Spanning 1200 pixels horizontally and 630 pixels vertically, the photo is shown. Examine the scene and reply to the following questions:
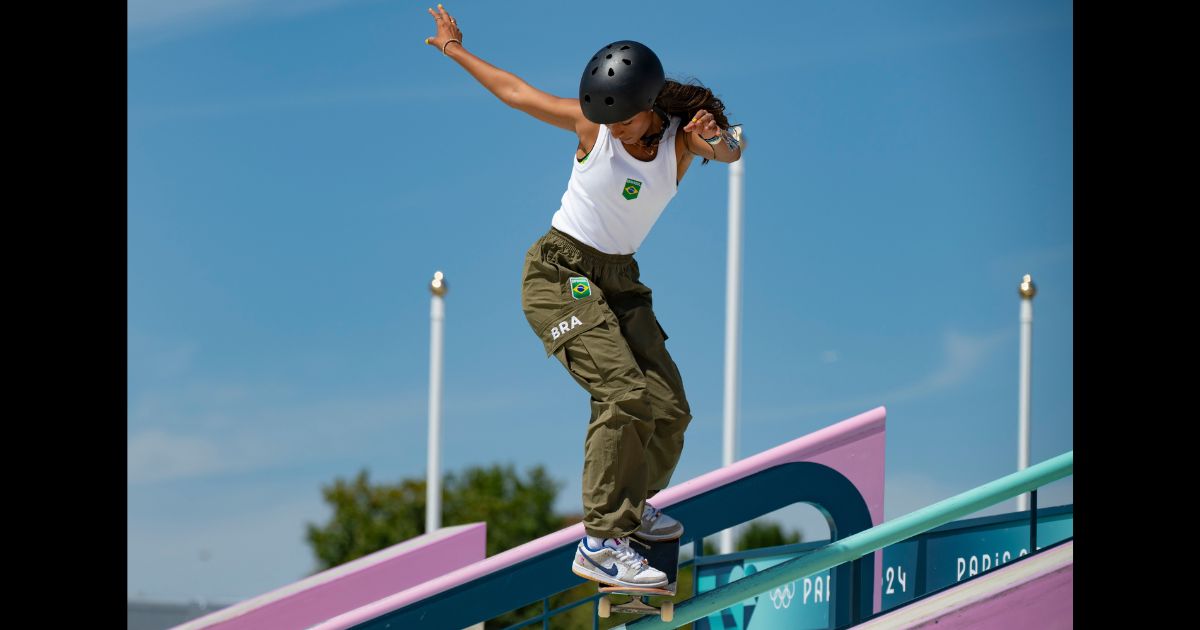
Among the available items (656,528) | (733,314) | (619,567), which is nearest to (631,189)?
(656,528)

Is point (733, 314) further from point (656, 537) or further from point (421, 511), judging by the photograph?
point (421, 511)

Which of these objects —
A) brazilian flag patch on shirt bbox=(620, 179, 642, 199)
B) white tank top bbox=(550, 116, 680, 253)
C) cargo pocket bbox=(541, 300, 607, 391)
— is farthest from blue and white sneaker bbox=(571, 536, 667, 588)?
brazilian flag patch on shirt bbox=(620, 179, 642, 199)

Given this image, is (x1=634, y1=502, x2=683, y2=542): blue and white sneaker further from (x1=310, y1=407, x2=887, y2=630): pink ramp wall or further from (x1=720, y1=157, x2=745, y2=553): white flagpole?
(x1=720, y1=157, x2=745, y2=553): white flagpole

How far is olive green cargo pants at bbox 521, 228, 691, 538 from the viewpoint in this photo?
499 centimetres

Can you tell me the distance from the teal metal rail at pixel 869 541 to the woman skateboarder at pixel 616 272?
0.22 m

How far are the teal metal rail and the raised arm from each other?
1.82 m

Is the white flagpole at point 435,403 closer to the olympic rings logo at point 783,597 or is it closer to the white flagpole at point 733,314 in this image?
the white flagpole at point 733,314

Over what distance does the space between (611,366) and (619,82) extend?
1.02 metres

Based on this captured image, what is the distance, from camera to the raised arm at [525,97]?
5.11m

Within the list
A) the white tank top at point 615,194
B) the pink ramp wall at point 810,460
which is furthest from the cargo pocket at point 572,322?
the pink ramp wall at point 810,460

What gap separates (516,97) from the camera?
5.15 metres
